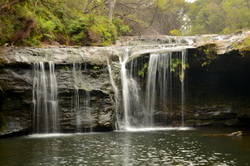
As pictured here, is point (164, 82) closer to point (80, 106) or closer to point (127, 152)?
point (80, 106)

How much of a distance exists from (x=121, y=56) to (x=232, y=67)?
23.2 ft

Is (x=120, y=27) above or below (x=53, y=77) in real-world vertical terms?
above

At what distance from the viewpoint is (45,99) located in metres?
13.8

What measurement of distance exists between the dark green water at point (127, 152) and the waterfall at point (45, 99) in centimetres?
273

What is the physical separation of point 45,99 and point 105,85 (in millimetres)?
3324

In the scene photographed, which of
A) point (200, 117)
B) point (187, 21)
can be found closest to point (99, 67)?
point (200, 117)

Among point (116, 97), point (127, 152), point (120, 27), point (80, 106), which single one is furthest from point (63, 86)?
point (120, 27)

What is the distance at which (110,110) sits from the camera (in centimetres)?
1451

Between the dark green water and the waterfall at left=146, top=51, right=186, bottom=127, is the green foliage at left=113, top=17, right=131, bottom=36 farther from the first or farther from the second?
the dark green water

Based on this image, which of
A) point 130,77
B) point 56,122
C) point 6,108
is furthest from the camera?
point 130,77

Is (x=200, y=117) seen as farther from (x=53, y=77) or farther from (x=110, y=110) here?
(x=53, y=77)

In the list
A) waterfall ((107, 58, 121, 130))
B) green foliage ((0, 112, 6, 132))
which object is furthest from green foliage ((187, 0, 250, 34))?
green foliage ((0, 112, 6, 132))

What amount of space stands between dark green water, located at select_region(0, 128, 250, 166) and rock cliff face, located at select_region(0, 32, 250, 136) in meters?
3.05

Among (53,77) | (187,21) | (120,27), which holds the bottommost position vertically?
(53,77)
